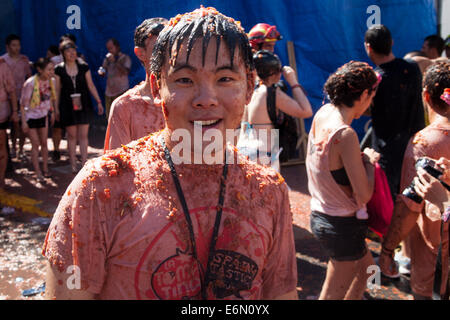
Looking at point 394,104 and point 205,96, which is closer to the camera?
point 205,96

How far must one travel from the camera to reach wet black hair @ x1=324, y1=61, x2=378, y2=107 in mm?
3277

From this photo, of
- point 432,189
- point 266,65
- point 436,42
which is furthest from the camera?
point 436,42

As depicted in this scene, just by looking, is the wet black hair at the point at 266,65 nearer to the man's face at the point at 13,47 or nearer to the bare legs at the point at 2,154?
the bare legs at the point at 2,154

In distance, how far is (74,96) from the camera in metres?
7.52

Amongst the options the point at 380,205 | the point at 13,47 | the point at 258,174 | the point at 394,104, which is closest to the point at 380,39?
the point at 394,104

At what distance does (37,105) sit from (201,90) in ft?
22.2

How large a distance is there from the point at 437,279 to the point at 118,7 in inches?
292

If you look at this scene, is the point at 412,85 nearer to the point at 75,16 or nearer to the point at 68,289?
the point at 68,289

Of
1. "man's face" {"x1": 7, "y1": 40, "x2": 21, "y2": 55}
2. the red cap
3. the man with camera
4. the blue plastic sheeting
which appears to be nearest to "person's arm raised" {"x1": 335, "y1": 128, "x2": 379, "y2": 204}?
the man with camera

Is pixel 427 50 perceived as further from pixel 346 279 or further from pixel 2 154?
pixel 2 154

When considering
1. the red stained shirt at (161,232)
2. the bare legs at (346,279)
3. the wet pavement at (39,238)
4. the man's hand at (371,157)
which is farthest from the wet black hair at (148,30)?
the wet pavement at (39,238)

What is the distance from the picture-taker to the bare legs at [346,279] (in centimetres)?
331

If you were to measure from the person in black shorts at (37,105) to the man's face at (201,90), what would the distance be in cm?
663
